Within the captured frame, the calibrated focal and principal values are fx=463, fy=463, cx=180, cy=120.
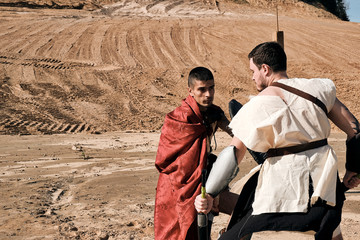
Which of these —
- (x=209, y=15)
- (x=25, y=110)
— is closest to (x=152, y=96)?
(x=25, y=110)

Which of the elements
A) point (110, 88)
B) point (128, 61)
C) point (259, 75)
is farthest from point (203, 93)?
point (128, 61)

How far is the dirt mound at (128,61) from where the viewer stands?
13648 millimetres

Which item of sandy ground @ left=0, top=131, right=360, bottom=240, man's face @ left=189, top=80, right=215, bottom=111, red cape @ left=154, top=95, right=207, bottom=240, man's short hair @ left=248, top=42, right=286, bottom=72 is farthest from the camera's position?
sandy ground @ left=0, top=131, right=360, bottom=240

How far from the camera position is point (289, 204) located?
2320 mm

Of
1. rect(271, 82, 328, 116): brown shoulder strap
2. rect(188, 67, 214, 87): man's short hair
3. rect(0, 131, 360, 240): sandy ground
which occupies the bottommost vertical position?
rect(0, 131, 360, 240): sandy ground

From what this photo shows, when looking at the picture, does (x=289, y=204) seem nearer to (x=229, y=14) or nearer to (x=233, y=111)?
(x=233, y=111)

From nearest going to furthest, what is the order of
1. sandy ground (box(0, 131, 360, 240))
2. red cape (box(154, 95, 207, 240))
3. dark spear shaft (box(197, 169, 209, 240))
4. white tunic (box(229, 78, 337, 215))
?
white tunic (box(229, 78, 337, 215)), dark spear shaft (box(197, 169, 209, 240)), red cape (box(154, 95, 207, 240)), sandy ground (box(0, 131, 360, 240))

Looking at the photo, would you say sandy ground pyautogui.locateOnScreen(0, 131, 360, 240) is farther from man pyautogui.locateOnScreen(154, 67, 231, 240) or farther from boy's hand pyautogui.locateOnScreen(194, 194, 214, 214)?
boy's hand pyautogui.locateOnScreen(194, 194, 214, 214)

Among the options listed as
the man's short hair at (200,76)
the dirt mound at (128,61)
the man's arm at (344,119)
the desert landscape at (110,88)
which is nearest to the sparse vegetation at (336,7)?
the desert landscape at (110,88)

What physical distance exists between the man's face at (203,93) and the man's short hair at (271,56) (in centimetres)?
90

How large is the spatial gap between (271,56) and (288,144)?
48 cm

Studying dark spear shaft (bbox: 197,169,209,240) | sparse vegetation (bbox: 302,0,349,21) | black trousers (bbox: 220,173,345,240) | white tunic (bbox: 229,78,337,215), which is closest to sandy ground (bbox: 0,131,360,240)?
dark spear shaft (bbox: 197,169,209,240)

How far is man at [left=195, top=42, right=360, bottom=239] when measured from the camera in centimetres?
232

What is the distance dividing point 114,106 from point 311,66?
25.8ft
